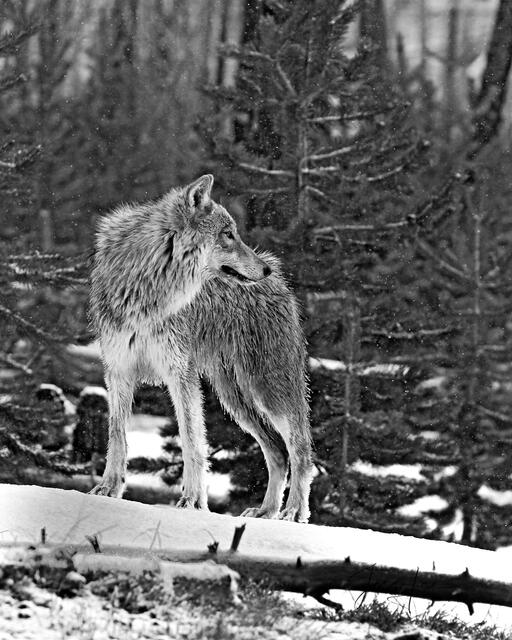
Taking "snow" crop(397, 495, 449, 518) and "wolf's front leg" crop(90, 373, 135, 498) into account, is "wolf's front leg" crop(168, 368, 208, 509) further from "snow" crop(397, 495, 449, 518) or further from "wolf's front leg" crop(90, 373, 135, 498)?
"snow" crop(397, 495, 449, 518)

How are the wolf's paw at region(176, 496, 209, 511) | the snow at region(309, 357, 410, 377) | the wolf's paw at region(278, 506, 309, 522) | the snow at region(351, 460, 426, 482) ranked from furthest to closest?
the snow at region(351, 460, 426, 482) < the snow at region(309, 357, 410, 377) < the wolf's paw at region(278, 506, 309, 522) < the wolf's paw at region(176, 496, 209, 511)

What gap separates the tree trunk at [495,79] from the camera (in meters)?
23.5

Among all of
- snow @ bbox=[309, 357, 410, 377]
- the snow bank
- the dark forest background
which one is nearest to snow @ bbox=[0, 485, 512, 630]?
the snow bank

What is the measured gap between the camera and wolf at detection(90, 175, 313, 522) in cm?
762

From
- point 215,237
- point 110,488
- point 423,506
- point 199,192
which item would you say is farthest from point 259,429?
point 423,506

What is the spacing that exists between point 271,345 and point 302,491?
1.35 metres

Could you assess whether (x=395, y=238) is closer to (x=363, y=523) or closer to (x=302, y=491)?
(x=363, y=523)

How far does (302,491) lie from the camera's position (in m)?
8.15

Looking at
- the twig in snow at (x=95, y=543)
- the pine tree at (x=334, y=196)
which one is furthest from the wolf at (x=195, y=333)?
the pine tree at (x=334, y=196)

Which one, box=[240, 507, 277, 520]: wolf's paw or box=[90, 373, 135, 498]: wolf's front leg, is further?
box=[240, 507, 277, 520]: wolf's paw

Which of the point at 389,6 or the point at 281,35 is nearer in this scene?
the point at 281,35

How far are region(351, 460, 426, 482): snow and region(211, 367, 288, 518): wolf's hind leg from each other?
844 cm

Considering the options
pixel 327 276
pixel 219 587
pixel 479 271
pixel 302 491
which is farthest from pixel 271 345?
pixel 479 271

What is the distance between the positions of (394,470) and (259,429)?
1023cm
